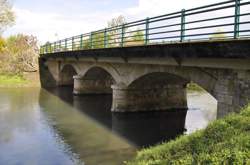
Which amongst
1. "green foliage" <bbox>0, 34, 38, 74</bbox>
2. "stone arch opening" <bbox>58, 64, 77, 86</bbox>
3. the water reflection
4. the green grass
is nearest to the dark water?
the water reflection

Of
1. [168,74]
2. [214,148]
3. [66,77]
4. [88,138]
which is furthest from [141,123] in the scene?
[66,77]

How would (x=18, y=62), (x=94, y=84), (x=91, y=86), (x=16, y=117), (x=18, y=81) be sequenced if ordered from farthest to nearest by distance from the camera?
(x=18, y=62), (x=18, y=81), (x=94, y=84), (x=91, y=86), (x=16, y=117)

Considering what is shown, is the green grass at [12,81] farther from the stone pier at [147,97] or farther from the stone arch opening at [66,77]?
the stone pier at [147,97]

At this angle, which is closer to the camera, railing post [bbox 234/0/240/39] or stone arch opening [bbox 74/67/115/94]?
railing post [bbox 234/0/240/39]

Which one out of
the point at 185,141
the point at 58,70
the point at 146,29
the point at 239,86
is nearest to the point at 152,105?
the point at 146,29

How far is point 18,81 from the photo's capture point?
41.2 meters

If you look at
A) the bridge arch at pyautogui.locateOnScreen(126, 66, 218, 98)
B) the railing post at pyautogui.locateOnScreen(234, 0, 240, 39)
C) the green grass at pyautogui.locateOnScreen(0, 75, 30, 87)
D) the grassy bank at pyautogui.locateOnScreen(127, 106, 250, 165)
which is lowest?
the green grass at pyautogui.locateOnScreen(0, 75, 30, 87)

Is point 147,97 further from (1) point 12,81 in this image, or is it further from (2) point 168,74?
(1) point 12,81

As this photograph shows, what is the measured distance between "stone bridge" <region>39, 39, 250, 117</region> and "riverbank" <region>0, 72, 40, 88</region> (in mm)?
9965

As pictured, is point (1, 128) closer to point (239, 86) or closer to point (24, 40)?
point (239, 86)

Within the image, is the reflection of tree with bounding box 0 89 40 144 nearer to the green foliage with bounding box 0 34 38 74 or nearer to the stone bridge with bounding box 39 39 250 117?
the stone bridge with bounding box 39 39 250 117

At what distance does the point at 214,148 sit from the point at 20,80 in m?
38.5

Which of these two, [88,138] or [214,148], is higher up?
[214,148]

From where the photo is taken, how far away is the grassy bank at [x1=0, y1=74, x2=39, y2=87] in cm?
4003
